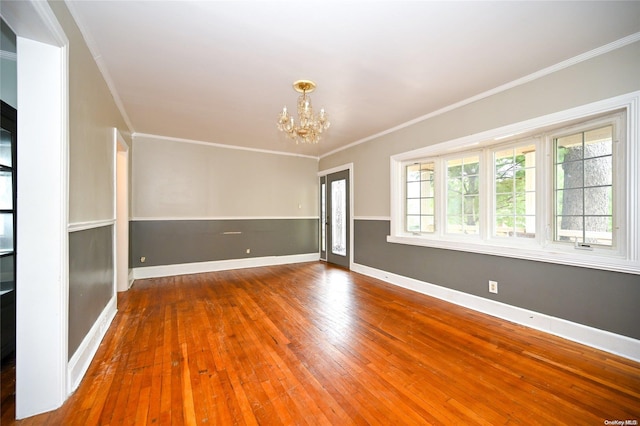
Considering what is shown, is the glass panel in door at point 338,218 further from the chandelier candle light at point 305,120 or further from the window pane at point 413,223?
the chandelier candle light at point 305,120

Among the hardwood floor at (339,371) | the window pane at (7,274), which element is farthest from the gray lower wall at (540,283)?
the window pane at (7,274)

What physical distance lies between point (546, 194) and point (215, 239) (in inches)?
201

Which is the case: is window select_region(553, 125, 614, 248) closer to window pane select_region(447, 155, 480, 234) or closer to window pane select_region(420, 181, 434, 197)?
window pane select_region(447, 155, 480, 234)

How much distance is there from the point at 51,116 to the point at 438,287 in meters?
4.10

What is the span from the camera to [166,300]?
3.48 metres

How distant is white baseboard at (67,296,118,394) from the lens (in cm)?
174

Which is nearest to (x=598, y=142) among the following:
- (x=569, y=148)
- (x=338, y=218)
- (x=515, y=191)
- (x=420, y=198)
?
(x=569, y=148)

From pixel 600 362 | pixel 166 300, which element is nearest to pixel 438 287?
pixel 600 362

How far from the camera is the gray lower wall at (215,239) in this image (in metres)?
4.63

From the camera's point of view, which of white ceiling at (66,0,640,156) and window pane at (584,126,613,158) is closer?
white ceiling at (66,0,640,156)

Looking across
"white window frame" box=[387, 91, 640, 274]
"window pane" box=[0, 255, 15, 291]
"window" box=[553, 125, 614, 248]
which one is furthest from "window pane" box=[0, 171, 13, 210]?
"window" box=[553, 125, 614, 248]

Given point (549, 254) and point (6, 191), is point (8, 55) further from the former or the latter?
point (549, 254)

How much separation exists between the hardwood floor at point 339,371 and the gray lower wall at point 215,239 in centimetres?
160

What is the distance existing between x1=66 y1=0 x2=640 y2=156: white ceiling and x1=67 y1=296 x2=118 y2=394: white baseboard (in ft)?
7.68
